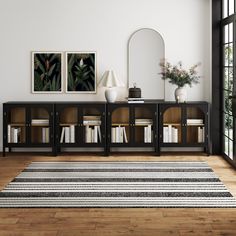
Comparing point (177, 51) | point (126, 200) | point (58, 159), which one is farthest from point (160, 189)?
point (177, 51)

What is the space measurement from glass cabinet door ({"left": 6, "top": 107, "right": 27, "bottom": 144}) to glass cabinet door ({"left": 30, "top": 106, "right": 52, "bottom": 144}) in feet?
0.40

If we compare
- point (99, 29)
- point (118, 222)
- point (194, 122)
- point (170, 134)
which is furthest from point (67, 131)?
point (118, 222)

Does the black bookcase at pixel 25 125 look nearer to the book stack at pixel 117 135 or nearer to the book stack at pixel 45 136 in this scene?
the book stack at pixel 45 136

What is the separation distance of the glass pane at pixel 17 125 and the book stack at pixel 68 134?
543mm

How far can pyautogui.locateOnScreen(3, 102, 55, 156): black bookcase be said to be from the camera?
7.64 metres

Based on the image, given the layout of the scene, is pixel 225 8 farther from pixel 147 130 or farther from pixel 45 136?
pixel 45 136

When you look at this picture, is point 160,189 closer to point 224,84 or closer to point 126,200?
point 126,200

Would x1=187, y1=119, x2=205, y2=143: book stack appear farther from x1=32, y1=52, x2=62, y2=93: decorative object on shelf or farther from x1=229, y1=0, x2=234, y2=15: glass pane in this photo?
x1=32, y1=52, x2=62, y2=93: decorative object on shelf

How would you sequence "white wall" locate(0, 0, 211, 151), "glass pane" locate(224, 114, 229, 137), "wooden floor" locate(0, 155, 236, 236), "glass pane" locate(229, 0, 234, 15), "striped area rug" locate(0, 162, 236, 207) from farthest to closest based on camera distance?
1. "white wall" locate(0, 0, 211, 151)
2. "glass pane" locate(224, 114, 229, 137)
3. "glass pane" locate(229, 0, 234, 15)
4. "striped area rug" locate(0, 162, 236, 207)
5. "wooden floor" locate(0, 155, 236, 236)

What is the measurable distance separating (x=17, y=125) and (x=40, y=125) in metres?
0.32

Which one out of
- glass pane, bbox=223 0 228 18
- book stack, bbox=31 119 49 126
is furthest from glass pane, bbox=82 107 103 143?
glass pane, bbox=223 0 228 18

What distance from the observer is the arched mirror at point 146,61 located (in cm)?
793

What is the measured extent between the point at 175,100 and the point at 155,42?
86 cm

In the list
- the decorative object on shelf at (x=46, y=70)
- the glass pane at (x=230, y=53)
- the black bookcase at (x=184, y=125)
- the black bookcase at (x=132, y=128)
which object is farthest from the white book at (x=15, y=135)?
the glass pane at (x=230, y=53)
